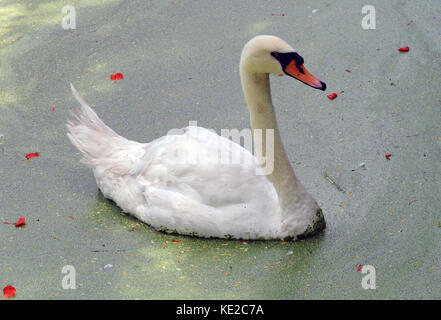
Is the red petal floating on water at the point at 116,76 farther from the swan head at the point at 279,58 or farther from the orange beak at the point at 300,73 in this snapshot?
the orange beak at the point at 300,73

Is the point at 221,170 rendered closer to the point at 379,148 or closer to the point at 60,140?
the point at 379,148

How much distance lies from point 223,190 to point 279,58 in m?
0.68

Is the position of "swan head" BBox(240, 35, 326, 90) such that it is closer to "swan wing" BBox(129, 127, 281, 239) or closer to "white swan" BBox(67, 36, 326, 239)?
"white swan" BBox(67, 36, 326, 239)

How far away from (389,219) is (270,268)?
0.65 m

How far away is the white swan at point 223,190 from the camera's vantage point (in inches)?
117

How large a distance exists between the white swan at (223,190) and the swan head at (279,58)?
0.15 feet

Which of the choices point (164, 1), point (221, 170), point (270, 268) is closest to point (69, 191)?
point (221, 170)

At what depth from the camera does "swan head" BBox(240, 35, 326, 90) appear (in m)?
2.69

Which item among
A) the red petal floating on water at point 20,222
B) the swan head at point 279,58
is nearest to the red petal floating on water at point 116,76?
the red petal floating on water at point 20,222

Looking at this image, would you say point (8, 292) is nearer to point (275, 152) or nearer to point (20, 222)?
point (20, 222)

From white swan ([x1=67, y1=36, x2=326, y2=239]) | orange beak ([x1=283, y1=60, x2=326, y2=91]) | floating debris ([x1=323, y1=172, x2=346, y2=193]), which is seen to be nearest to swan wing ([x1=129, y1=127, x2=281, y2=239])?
white swan ([x1=67, y1=36, x2=326, y2=239])

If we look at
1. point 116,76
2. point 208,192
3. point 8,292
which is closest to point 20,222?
point 8,292

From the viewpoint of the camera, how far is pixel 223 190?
3.01m

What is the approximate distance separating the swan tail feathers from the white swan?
0.23m
